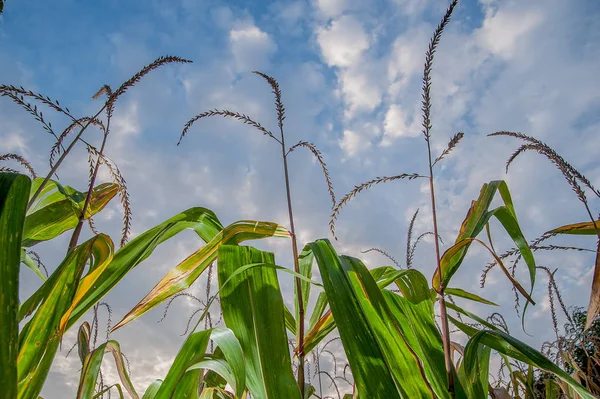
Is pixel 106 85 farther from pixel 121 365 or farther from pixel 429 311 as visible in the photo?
pixel 429 311

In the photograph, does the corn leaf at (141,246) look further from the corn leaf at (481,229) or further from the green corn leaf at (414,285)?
the corn leaf at (481,229)

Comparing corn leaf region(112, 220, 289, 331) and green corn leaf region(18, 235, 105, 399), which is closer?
green corn leaf region(18, 235, 105, 399)

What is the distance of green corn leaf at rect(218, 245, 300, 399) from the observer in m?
0.87

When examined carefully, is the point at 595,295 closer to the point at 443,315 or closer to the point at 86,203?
the point at 443,315

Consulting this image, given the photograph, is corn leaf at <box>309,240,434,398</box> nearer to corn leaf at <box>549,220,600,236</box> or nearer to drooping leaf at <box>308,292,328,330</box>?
drooping leaf at <box>308,292,328,330</box>

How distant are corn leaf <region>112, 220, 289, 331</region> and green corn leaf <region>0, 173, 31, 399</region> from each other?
13.3 inches

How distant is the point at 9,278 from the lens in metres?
0.65

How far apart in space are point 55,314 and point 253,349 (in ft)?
1.43

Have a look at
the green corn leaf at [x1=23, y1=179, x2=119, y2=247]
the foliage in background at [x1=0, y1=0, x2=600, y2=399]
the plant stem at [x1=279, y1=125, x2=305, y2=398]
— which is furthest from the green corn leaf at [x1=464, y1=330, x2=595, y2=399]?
the green corn leaf at [x1=23, y1=179, x2=119, y2=247]

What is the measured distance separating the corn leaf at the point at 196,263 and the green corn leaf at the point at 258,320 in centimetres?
10

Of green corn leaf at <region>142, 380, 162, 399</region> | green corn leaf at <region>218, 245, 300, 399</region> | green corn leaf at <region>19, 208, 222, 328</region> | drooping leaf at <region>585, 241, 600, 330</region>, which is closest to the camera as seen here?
green corn leaf at <region>218, 245, 300, 399</region>

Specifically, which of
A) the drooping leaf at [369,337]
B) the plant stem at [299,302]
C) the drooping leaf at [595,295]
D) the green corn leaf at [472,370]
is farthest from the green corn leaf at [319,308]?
the drooping leaf at [595,295]

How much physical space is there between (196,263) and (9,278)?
20.1 inches

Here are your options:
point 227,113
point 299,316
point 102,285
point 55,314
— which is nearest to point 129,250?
point 102,285
